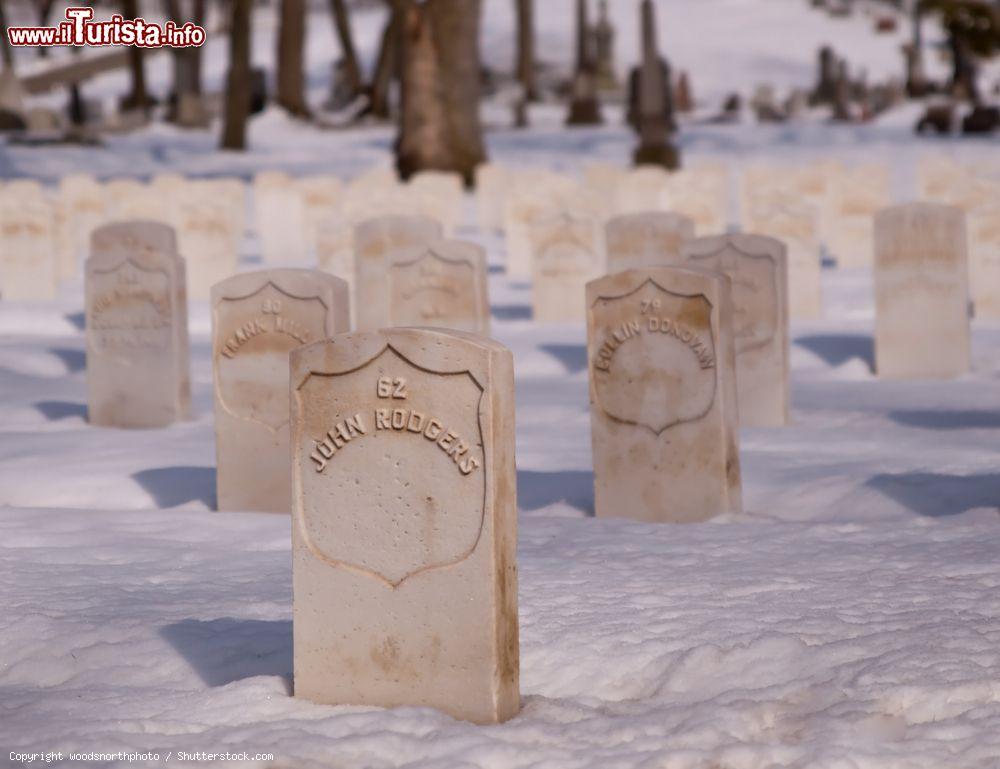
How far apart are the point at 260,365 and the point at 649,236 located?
16.9ft

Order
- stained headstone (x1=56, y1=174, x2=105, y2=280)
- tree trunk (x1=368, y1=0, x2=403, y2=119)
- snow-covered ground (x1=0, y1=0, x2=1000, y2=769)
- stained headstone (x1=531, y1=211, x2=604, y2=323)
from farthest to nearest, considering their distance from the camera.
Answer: tree trunk (x1=368, y1=0, x2=403, y2=119) → stained headstone (x1=56, y1=174, x2=105, y2=280) → stained headstone (x1=531, y1=211, x2=604, y2=323) → snow-covered ground (x1=0, y1=0, x2=1000, y2=769)

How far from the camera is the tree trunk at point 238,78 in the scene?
30.5m

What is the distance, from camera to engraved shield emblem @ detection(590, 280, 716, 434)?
280 inches

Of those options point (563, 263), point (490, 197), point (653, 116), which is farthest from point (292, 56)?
point (563, 263)

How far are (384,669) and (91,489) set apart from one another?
12.0ft

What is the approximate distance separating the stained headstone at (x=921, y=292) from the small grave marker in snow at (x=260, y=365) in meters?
4.52

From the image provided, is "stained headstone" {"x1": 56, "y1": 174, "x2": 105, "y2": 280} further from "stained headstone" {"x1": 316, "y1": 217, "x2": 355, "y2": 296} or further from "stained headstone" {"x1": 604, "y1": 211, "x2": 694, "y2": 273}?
"stained headstone" {"x1": 604, "y1": 211, "x2": 694, "y2": 273}

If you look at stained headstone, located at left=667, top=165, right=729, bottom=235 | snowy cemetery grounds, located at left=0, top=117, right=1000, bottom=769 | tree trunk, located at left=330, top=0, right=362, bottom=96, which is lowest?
snowy cemetery grounds, located at left=0, top=117, right=1000, bottom=769

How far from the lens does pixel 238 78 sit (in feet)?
102

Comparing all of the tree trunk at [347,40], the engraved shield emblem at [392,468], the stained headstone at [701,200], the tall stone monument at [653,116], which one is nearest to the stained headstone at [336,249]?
the stained headstone at [701,200]

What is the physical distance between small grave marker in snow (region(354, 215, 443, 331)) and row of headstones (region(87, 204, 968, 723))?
5.95 ft

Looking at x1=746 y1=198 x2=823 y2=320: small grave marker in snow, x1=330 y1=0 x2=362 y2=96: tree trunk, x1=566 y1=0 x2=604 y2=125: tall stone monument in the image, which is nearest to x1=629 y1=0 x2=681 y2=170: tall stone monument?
x1=746 y1=198 x2=823 y2=320: small grave marker in snow

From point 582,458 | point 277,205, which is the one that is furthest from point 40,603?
point 277,205

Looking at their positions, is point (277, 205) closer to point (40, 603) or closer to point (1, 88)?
point (40, 603)
